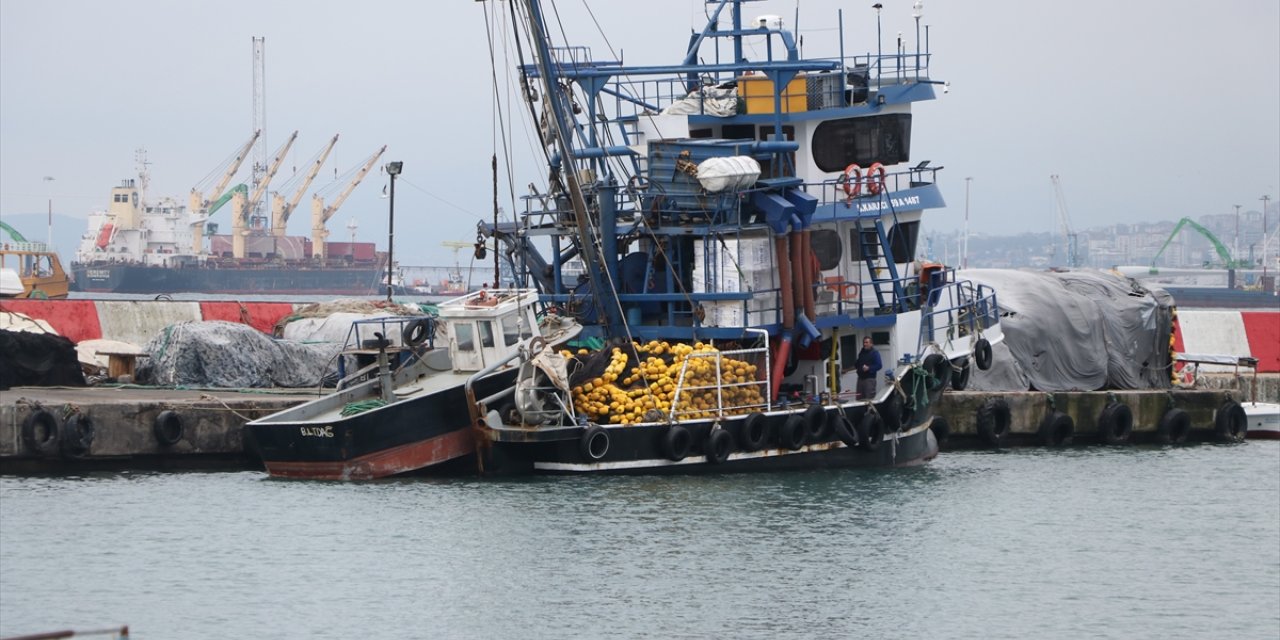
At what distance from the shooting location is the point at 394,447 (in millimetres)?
27047

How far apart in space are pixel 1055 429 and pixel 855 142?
29.0 ft

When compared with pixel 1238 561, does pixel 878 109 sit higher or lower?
higher

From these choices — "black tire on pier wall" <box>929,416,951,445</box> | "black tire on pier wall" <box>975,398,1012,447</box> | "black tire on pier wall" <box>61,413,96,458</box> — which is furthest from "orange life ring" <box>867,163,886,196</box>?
"black tire on pier wall" <box>61,413,96,458</box>

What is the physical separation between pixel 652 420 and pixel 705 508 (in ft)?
7.42

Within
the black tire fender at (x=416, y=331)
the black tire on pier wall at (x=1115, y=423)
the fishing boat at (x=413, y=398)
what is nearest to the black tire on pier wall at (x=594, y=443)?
the fishing boat at (x=413, y=398)

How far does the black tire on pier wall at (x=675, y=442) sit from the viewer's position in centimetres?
2738

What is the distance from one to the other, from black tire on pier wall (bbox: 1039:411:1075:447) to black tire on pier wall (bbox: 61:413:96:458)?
18.8 meters

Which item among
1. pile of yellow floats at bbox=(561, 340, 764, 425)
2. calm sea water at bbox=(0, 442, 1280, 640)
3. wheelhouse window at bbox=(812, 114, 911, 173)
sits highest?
wheelhouse window at bbox=(812, 114, 911, 173)

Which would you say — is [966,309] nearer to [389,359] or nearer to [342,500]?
[389,359]

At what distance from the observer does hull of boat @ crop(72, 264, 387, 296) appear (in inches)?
6476

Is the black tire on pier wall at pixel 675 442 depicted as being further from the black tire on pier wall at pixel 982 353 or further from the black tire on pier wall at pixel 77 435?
the black tire on pier wall at pixel 77 435

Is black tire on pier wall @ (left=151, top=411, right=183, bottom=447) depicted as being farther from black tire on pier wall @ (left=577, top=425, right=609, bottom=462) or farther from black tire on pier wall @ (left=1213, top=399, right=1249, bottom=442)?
black tire on pier wall @ (left=1213, top=399, right=1249, bottom=442)

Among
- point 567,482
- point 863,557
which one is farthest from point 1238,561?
point 567,482

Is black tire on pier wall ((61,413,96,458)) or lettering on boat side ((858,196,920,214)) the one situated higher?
lettering on boat side ((858,196,920,214))
